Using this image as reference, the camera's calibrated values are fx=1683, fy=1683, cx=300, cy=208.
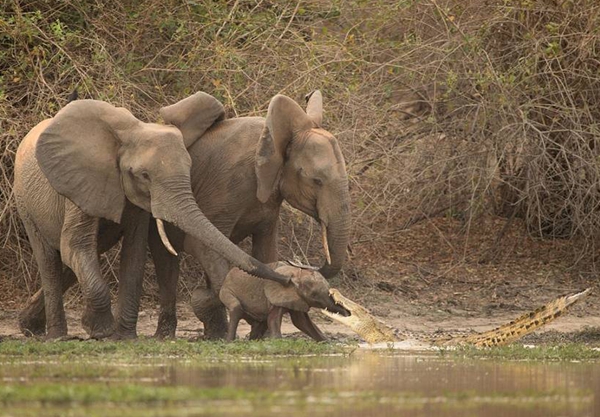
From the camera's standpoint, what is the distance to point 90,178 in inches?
549

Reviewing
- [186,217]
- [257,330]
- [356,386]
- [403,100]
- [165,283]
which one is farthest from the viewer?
[403,100]

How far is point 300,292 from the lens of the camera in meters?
13.8

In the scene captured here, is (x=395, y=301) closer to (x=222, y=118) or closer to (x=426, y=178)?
(x=426, y=178)

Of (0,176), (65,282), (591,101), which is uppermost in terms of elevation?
(591,101)

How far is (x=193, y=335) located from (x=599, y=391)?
5359mm

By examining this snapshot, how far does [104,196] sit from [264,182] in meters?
1.35

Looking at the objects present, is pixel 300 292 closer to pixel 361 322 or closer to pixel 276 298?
pixel 276 298

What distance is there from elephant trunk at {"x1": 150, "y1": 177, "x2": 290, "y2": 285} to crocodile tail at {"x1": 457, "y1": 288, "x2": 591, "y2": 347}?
1.80 m

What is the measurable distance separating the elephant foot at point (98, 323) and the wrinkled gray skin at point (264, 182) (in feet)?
2.84

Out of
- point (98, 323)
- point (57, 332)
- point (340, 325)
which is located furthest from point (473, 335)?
point (57, 332)

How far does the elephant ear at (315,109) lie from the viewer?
1465cm

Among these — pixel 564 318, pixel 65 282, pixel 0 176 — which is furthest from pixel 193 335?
pixel 564 318

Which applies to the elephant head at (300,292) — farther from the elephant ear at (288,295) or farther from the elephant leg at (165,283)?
the elephant leg at (165,283)

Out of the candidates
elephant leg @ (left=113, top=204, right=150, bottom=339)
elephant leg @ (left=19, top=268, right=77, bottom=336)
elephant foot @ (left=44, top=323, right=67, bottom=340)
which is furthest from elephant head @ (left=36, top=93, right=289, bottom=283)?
elephant leg @ (left=19, top=268, right=77, bottom=336)
